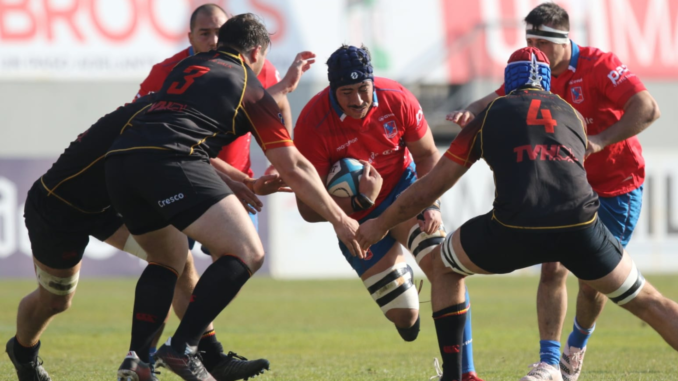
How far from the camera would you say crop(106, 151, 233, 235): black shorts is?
5.36 m

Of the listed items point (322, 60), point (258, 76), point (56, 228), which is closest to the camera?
point (56, 228)

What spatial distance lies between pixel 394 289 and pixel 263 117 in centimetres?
216

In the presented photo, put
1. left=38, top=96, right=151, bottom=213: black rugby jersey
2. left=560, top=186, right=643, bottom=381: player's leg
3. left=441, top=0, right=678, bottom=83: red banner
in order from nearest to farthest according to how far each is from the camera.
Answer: left=38, top=96, right=151, bottom=213: black rugby jersey
left=560, top=186, right=643, bottom=381: player's leg
left=441, top=0, right=678, bottom=83: red banner

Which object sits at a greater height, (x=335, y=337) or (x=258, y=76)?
(x=258, y=76)

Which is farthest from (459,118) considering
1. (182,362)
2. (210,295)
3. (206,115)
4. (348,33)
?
(348,33)

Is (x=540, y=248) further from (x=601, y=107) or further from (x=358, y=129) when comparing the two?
(x=601, y=107)

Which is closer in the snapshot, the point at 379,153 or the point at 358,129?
the point at 358,129

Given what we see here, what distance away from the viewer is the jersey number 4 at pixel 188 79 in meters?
5.61

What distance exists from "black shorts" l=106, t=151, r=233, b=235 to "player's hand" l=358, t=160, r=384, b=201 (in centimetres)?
154

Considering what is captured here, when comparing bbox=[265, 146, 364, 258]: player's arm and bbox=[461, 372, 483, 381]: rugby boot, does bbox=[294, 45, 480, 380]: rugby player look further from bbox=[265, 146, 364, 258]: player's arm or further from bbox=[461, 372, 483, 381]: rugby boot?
bbox=[265, 146, 364, 258]: player's arm

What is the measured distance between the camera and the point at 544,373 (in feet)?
21.2

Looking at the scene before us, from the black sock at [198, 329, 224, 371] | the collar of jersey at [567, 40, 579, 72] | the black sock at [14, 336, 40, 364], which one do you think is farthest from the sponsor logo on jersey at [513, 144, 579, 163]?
the black sock at [14, 336, 40, 364]

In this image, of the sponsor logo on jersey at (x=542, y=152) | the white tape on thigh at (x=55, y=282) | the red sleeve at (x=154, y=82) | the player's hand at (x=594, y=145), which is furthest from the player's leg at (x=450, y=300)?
the red sleeve at (x=154, y=82)

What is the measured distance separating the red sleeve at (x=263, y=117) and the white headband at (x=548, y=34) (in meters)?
2.66
